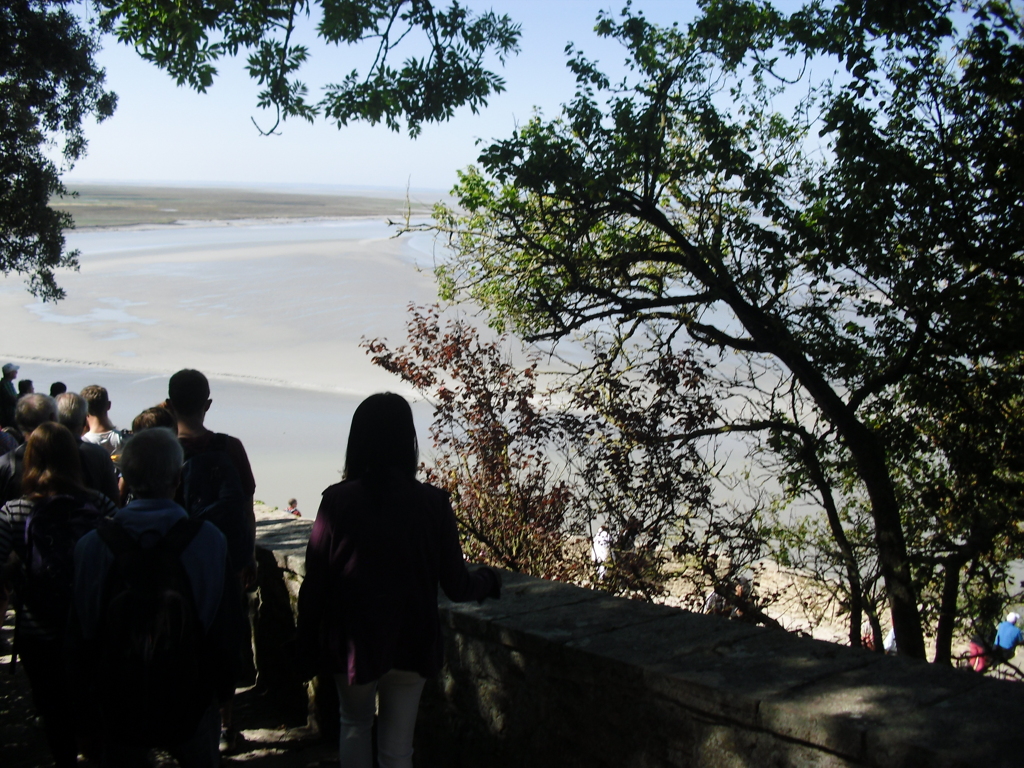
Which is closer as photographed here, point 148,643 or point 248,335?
point 148,643

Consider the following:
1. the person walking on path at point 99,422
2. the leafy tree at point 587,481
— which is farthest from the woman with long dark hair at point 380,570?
the leafy tree at point 587,481

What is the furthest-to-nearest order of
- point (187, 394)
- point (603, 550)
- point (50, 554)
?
point (603, 550)
point (187, 394)
point (50, 554)

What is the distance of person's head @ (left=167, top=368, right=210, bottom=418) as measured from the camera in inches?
139

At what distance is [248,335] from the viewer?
32281 mm

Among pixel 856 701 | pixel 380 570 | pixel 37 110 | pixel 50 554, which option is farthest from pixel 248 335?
pixel 856 701

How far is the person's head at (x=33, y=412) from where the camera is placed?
4.50 metres

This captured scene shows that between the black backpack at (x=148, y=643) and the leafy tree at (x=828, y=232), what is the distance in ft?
17.7

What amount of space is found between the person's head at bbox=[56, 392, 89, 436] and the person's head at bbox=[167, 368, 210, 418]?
4.28 feet

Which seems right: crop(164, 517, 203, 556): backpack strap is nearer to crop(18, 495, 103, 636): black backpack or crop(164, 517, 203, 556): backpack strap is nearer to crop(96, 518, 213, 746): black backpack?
crop(96, 518, 213, 746): black backpack

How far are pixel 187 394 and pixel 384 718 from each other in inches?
60.1

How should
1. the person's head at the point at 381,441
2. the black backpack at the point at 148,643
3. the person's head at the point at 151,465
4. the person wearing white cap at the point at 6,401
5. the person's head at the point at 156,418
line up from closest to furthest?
the black backpack at the point at 148,643, the person's head at the point at 381,441, the person's head at the point at 151,465, the person's head at the point at 156,418, the person wearing white cap at the point at 6,401

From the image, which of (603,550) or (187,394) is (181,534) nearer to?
(187,394)

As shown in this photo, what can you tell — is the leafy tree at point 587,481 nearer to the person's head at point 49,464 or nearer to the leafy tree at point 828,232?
the leafy tree at point 828,232

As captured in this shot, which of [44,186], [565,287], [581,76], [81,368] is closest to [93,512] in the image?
[565,287]
